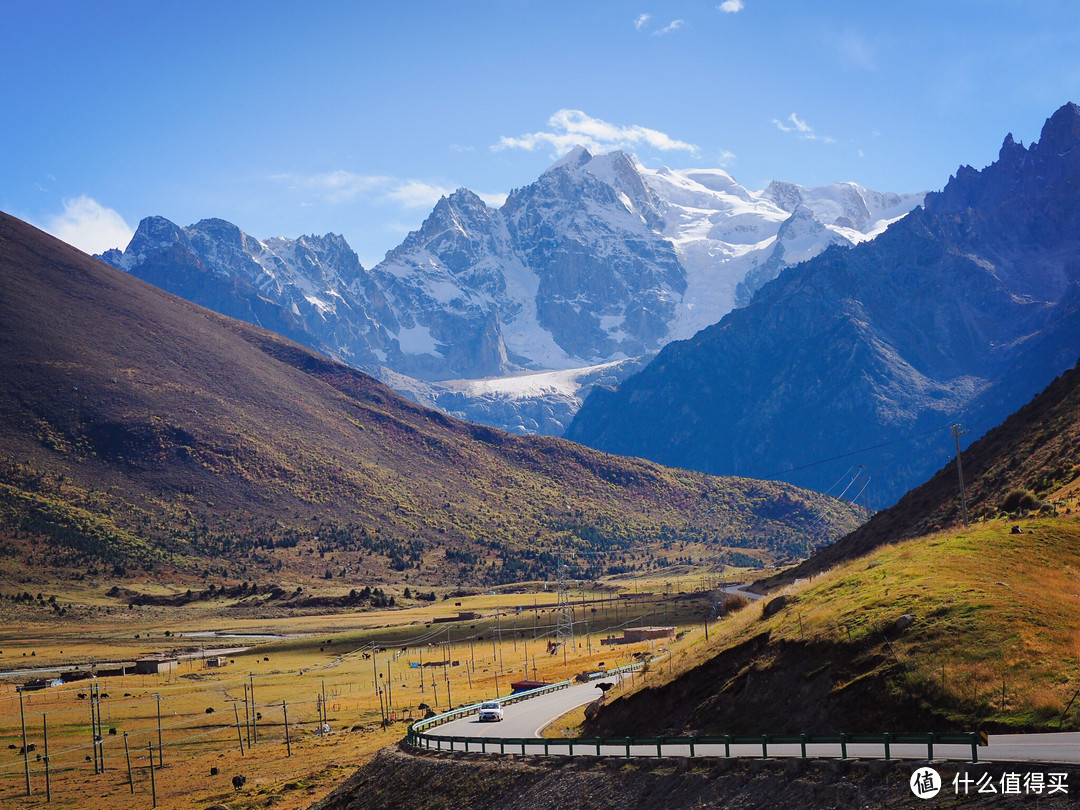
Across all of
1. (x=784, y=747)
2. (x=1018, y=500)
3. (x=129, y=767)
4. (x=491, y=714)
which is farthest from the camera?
(x=129, y=767)

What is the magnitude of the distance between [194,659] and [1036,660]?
12071cm

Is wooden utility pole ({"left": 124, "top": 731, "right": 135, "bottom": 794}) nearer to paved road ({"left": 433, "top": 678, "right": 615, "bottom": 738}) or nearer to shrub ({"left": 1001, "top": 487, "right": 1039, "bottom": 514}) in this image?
paved road ({"left": 433, "top": 678, "right": 615, "bottom": 738})

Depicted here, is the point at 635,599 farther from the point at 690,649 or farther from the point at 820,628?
the point at 820,628

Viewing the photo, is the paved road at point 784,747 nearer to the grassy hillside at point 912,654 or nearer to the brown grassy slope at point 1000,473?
the grassy hillside at point 912,654

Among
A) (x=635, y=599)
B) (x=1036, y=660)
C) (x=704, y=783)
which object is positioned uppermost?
(x=1036, y=660)

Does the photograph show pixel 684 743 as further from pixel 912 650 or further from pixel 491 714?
pixel 491 714

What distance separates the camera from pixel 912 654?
35094 millimetres

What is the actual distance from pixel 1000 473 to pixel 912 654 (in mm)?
47024

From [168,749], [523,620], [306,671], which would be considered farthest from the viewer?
[523,620]

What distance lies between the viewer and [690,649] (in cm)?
5341

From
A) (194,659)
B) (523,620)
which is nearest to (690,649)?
(194,659)

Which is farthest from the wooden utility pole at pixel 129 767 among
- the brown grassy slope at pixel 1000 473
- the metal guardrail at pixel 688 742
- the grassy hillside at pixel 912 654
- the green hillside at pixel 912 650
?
the brown grassy slope at pixel 1000 473

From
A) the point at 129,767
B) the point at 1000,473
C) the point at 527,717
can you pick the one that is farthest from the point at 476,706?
the point at 1000,473

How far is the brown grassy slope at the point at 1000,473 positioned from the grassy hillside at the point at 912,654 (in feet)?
68.7
